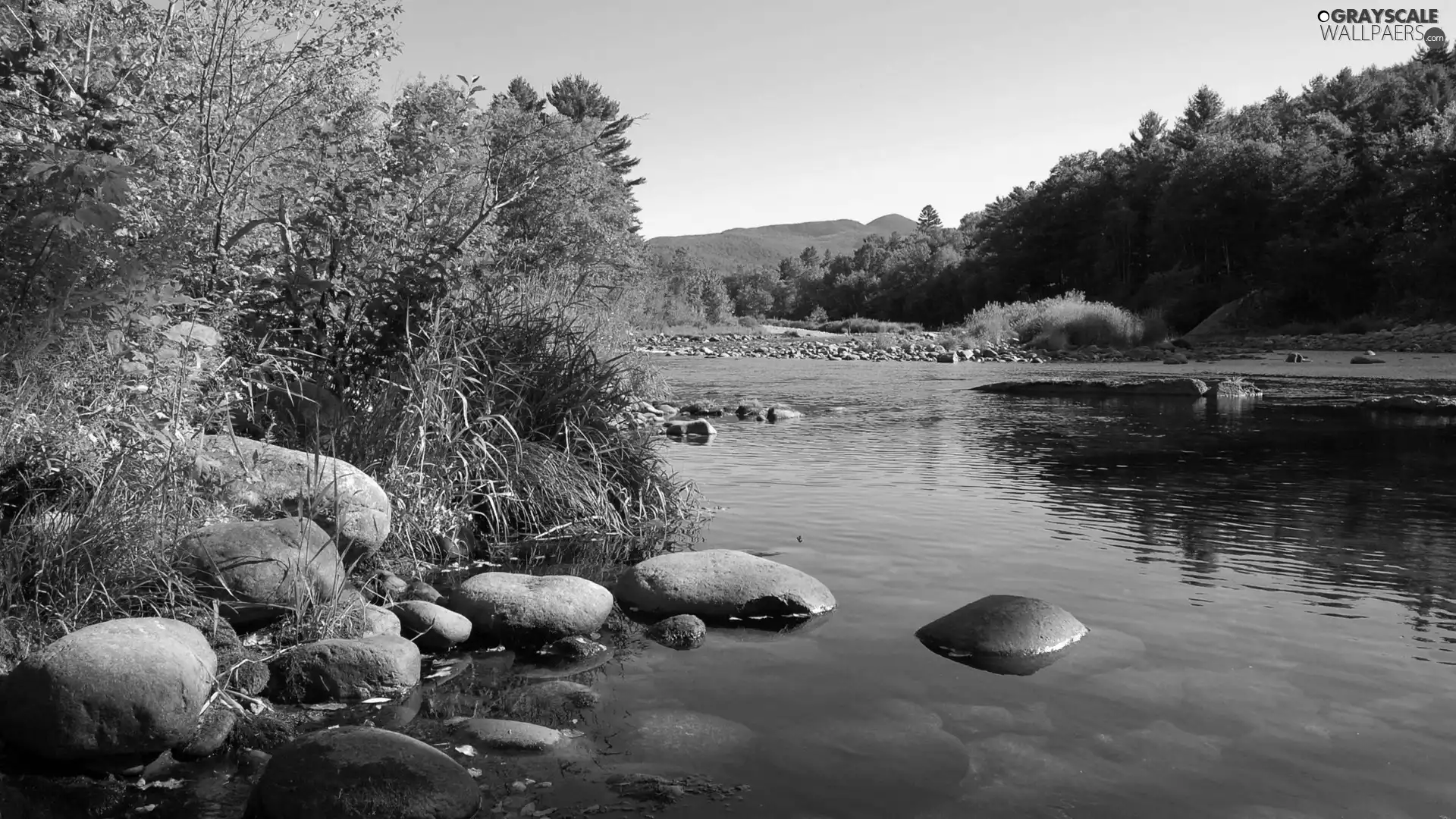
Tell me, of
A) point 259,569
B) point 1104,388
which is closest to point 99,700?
point 259,569

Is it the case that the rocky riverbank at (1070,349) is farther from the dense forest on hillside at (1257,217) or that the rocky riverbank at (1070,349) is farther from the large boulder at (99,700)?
the large boulder at (99,700)

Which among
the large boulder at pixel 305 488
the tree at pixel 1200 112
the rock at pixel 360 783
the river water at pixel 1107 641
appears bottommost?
the river water at pixel 1107 641

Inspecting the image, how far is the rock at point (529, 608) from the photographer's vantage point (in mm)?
5730

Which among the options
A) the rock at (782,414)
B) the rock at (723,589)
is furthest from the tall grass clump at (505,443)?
the rock at (782,414)

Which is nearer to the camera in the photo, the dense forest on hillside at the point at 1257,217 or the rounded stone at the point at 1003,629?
the rounded stone at the point at 1003,629

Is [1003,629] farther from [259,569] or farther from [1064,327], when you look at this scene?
[1064,327]

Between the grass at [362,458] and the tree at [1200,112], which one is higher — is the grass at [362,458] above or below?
below

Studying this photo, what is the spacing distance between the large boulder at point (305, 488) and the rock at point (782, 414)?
41.8ft

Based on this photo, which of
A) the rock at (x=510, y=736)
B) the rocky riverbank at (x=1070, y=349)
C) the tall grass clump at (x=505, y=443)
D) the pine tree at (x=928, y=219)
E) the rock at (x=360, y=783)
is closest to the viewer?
the rock at (x=360, y=783)

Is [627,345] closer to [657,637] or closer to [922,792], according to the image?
[657,637]

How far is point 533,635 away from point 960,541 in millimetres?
4065

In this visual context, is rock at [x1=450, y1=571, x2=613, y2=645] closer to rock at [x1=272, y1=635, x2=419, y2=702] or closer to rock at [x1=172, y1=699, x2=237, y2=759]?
rock at [x1=272, y1=635, x2=419, y2=702]

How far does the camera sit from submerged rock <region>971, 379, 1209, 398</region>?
23.5m

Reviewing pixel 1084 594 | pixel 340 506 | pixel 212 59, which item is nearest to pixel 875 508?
pixel 1084 594
